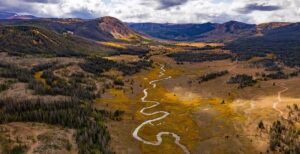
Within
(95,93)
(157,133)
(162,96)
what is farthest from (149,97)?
(157,133)

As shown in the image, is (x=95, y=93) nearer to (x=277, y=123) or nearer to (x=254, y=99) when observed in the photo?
(x=254, y=99)

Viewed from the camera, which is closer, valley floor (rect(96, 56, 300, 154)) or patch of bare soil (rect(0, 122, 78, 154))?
patch of bare soil (rect(0, 122, 78, 154))

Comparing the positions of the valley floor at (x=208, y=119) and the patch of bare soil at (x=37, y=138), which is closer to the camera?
the patch of bare soil at (x=37, y=138)

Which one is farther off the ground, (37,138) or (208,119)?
(37,138)

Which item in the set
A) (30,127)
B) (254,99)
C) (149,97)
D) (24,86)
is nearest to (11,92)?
(24,86)

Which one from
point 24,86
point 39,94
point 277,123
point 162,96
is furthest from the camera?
point 162,96

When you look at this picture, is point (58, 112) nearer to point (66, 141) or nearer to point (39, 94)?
point (66, 141)

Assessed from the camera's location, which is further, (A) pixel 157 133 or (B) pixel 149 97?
(B) pixel 149 97

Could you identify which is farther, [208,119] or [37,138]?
→ [208,119]

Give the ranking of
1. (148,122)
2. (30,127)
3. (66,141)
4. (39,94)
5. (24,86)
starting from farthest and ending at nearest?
1. (24,86)
2. (39,94)
3. (148,122)
4. (30,127)
5. (66,141)
